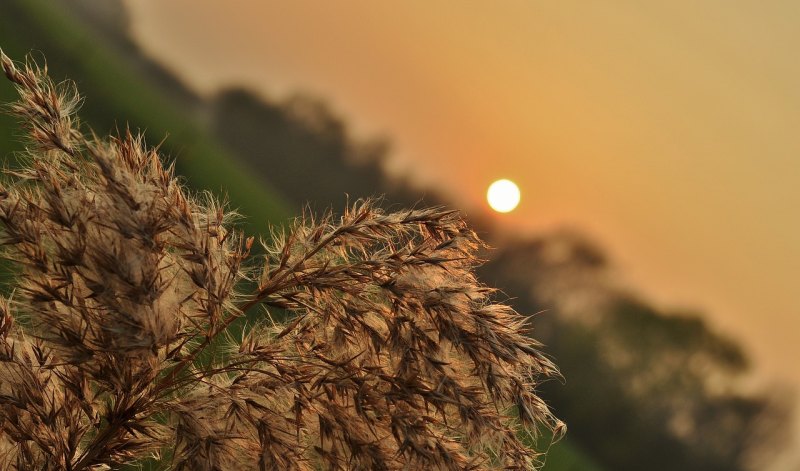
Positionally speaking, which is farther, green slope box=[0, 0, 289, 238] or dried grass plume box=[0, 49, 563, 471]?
green slope box=[0, 0, 289, 238]

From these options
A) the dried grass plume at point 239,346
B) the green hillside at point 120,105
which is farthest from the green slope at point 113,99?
the dried grass plume at point 239,346

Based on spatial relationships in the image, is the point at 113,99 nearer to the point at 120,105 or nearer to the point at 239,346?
Answer: the point at 120,105

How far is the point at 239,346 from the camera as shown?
2.98 m

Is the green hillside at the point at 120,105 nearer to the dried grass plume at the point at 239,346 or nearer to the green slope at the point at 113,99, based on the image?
the green slope at the point at 113,99

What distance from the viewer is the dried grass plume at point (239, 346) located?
2.63 meters

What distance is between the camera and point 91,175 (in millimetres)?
2633

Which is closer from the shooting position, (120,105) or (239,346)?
(239,346)

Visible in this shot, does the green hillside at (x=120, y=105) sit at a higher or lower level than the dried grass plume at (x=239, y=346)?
lower

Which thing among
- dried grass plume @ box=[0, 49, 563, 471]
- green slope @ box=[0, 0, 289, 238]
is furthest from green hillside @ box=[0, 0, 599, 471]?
dried grass plume @ box=[0, 49, 563, 471]

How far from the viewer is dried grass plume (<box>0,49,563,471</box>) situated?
8.62ft

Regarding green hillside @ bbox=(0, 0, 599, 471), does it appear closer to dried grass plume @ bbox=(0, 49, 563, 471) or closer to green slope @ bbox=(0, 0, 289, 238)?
green slope @ bbox=(0, 0, 289, 238)

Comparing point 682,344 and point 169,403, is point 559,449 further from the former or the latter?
point 169,403

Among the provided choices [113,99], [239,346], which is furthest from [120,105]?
[239,346]

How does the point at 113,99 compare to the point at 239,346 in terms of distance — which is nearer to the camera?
the point at 239,346
